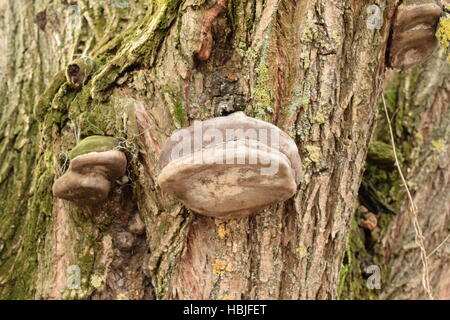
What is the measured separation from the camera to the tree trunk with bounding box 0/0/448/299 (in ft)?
6.10

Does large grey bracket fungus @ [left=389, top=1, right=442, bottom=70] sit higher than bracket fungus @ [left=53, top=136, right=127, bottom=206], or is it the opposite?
large grey bracket fungus @ [left=389, top=1, right=442, bottom=70]

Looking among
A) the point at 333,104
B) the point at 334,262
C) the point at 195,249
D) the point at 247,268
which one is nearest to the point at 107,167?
the point at 195,249

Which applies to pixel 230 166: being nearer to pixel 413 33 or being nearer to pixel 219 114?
pixel 219 114

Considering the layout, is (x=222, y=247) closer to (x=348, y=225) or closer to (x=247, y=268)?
(x=247, y=268)

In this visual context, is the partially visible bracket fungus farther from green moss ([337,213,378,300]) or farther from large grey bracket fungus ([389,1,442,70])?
green moss ([337,213,378,300])

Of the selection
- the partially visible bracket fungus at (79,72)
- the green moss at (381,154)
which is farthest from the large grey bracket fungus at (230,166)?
the green moss at (381,154)

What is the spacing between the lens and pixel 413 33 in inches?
77.2

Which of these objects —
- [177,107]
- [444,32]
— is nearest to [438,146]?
[444,32]

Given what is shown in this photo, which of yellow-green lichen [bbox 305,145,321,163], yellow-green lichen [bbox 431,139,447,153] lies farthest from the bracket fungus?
yellow-green lichen [bbox 431,139,447,153]

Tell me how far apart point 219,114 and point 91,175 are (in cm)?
58

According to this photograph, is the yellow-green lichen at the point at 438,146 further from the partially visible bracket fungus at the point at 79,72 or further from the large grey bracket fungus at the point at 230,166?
the partially visible bracket fungus at the point at 79,72

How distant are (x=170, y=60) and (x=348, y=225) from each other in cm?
110

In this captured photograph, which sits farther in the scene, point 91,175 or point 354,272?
point 354,272

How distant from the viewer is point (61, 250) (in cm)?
216
